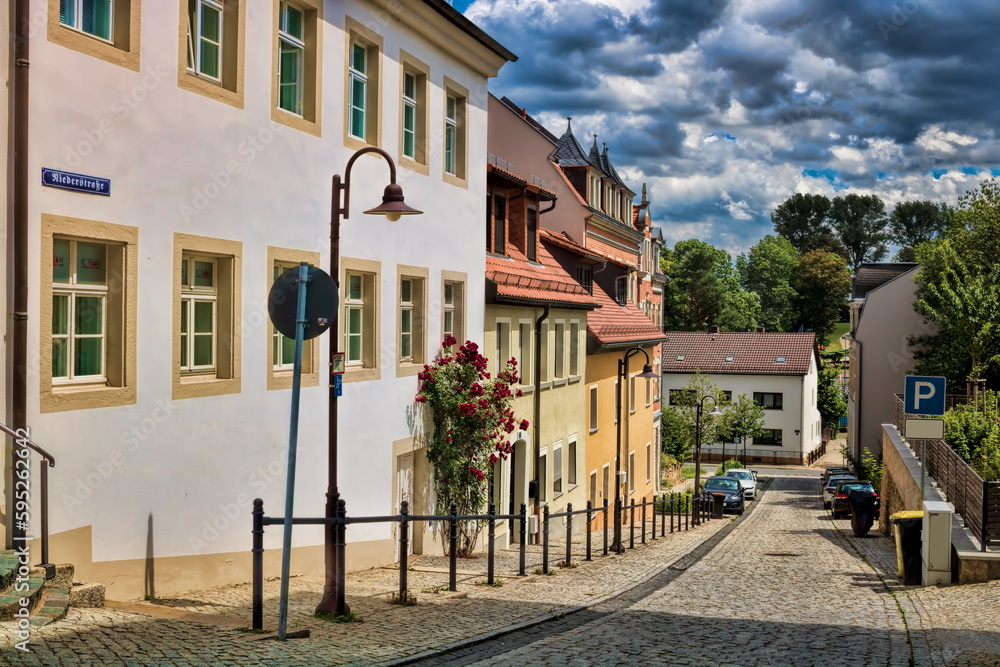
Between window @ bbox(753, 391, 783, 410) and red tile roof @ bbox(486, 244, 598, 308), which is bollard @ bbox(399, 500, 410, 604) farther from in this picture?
window @ bbox(753, 391, 783, 410)

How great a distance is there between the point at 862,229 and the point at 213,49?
403ft

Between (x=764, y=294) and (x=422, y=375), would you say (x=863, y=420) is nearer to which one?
(x=422, y=375)

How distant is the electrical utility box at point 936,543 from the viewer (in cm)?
1399

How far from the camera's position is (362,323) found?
48.2 feet

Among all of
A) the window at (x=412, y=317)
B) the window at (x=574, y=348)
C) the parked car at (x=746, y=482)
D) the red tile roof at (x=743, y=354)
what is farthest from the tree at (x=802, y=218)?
the window at (x=412, y=317)

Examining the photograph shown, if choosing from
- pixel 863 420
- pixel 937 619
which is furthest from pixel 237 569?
pixel 863 420

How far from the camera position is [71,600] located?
8148mm

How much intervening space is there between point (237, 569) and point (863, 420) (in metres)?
48.8

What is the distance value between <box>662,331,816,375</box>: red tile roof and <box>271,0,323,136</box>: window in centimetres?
5768

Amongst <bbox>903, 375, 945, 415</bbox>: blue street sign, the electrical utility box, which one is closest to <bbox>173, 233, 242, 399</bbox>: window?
the electrical utility box

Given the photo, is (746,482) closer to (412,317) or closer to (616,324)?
(616,324)

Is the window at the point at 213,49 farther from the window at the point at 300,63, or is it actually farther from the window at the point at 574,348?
→ the window at the point at 574,348

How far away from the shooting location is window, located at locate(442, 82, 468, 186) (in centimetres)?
1734

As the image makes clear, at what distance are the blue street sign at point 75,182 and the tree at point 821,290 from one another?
104715 millimetres
